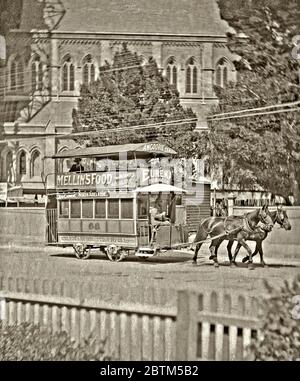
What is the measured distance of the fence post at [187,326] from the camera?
4.22m

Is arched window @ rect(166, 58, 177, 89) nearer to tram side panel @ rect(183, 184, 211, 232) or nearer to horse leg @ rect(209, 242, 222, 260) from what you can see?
tram side panel @ rect(183, 184, 211, 232)

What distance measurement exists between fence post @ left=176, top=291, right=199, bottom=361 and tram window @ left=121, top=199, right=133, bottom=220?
529 millimetres

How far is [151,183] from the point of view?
448cm

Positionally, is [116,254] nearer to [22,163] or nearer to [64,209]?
[64,209]

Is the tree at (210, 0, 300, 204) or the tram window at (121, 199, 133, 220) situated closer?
the tree at (210, 0, 300, 204)

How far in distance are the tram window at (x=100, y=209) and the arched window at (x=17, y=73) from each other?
875 mm

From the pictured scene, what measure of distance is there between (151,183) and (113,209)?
27cm

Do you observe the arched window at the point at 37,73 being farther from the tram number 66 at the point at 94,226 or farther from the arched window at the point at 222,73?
the arched window at the point at 222,73

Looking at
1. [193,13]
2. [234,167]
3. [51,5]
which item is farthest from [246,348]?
[51,5]

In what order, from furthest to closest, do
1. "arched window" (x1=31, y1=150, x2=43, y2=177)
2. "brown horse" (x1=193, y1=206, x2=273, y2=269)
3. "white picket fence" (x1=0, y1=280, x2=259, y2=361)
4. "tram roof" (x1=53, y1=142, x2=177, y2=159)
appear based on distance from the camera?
"arched window" (x1=31, y1=150, x2=43, y2=177)
"tram roof" (x1=53, y1=142, x2=177, y2=159)
"brown horse" (x1=193, y1=206, x2=273, y2=269)
"white picket fence" (x1=0, y1=280, x2=259, y2=361)

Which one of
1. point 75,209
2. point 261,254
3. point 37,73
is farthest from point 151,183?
point 37,73

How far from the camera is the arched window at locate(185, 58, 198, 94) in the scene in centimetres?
456

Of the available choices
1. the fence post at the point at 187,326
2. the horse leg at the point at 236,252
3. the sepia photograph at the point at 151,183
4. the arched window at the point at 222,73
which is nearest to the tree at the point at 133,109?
the sepia photograph at the point at 151,183

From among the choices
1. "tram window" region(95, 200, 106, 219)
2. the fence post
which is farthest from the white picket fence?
"tram window" region(95, 200, 106, 219)
